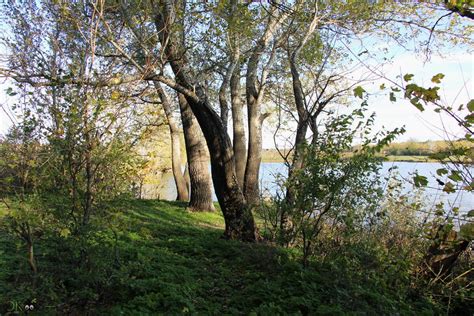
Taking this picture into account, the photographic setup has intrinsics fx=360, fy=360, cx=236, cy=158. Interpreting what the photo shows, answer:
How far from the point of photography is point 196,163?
33.9ft

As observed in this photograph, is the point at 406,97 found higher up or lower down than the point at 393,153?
higher up

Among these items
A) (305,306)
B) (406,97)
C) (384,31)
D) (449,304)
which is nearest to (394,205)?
(449,304)

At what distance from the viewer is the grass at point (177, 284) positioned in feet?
11.4

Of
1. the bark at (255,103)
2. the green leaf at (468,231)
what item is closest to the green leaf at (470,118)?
the green leaf at (468,231)

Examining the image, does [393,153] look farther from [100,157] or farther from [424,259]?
[100,157]

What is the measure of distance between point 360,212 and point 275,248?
4.21 ft

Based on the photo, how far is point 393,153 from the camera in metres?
4.94

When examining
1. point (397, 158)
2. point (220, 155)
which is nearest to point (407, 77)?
point (397, 158)

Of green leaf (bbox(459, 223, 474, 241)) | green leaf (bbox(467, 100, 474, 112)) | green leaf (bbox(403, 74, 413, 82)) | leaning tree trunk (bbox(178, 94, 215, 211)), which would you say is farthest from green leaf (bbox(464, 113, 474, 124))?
leaning tree trunk (bbox(178, 94, 215, 211))

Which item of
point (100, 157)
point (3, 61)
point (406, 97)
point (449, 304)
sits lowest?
point (449, 304)

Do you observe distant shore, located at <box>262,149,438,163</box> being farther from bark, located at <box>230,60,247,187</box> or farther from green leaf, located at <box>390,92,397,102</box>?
bark, located at <box>230,60,247,187</box>

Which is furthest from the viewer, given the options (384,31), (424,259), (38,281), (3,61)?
(384,31)

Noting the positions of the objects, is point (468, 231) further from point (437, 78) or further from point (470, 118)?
point (437, 78)

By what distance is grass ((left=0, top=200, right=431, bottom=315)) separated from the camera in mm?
3461
